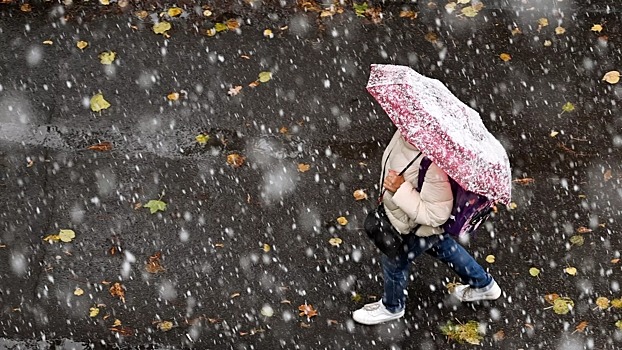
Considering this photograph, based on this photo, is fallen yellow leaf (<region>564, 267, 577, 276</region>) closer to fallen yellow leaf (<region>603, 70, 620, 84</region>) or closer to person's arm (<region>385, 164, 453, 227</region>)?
person's arm (<region>385, 164, 453, 227</region>)

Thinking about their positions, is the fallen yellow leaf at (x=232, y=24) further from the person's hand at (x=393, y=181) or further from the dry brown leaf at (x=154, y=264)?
the person's hand at (x=393, y=181)

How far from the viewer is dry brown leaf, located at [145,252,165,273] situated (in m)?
5.48

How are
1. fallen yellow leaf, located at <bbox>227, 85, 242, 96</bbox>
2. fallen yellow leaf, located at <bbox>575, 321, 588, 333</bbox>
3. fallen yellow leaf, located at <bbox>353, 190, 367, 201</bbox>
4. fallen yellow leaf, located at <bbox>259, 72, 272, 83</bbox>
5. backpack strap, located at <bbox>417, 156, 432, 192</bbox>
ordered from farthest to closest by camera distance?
fallen yellow leaf, located at <bbox>259, 72, 272, 83</bbox>
fallen yellow leaf, located at <bbox>227, 85, 242, 96</bbox>
fallen yellow leaf, located at <bbox>353, 190, 367, 201</bbox>
fallen yellow leaf, located at <bbox>575, 321, 588, 333</bbox>
backpack strap, located at <bbox>417, 156, 432, 192</bbox>

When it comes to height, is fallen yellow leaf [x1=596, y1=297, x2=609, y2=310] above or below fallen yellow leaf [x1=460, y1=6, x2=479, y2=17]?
below

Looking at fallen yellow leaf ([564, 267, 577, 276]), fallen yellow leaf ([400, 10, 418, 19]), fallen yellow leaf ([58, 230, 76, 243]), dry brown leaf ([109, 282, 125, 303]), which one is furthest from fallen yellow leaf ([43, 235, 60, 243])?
fallen yellow leaf ([400, 10, 418, 19])

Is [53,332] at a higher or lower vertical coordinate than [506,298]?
lower

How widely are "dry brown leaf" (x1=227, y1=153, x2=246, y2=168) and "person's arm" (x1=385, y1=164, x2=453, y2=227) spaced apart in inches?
87.2

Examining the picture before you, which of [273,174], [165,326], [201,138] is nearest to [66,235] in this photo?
[165,326]

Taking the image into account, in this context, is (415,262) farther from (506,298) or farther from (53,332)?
(53,332)

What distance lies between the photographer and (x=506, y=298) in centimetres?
541

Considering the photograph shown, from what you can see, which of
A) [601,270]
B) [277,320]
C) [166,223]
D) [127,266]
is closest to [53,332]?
[127,266]

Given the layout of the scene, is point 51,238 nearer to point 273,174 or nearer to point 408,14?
point 273,174

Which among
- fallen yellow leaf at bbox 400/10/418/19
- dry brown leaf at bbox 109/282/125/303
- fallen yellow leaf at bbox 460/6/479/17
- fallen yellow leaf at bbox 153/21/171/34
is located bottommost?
dry brown leaf at bbox 109/282/125/303

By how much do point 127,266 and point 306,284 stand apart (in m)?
1.26
